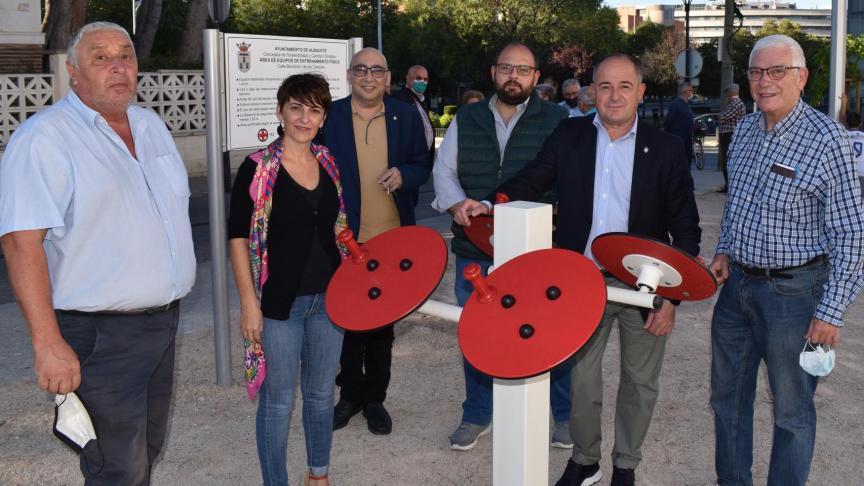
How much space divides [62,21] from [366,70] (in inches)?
701

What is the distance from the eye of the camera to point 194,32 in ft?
75.7

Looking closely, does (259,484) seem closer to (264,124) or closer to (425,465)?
(425,465)

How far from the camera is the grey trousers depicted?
12.6 feet

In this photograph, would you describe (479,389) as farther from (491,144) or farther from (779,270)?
(779,270)

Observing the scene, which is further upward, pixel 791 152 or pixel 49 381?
pixel 791 152

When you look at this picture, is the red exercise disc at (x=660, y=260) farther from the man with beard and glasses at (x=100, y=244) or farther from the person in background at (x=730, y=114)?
the person in background at (x=730, y=114)

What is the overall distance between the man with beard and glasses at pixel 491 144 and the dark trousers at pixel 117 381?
1756 mm

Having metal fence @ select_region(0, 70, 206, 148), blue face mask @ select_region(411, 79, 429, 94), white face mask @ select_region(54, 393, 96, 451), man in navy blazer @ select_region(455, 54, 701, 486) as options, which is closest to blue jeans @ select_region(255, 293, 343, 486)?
white face mask @ select_region(54, 393, 96, 451)

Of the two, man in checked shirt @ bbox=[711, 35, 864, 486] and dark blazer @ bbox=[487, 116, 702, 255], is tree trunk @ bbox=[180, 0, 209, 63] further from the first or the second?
man in checked shirt @ bbox=[711, 35, 864, 486]

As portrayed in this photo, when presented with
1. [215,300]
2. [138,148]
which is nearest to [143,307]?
[138,148]

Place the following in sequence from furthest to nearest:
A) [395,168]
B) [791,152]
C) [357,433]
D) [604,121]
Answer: [357,433] < [395,168] < [604,121] < [791,152]

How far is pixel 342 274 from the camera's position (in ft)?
9.56

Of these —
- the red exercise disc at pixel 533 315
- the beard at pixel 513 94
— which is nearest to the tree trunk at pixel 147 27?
the beard at pixel 513 94

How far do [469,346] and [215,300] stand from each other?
3369 mm
